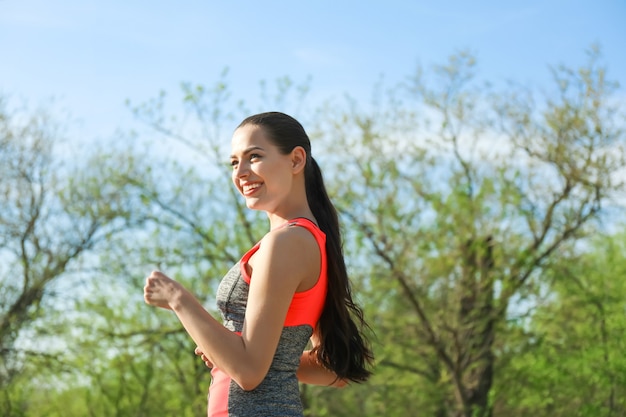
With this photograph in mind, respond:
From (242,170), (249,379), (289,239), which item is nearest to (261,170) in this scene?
(242,170)

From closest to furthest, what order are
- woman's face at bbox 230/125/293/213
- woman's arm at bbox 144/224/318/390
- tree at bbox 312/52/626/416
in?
woman's arm at bbox 144/224/318/390 < woman's face at bbox 230/125/293/213 < tree at bbox 312/52/626/416

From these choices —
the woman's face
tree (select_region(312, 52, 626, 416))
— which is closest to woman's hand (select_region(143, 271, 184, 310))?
the woman's face

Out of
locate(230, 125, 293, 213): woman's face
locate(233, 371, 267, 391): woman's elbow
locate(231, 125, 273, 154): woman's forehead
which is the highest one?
locate(231, 125, 273, 154): woman's forehead

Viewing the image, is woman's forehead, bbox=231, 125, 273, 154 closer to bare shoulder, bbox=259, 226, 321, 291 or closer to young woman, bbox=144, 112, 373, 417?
young woman, bbox=144, 112, 373, 417

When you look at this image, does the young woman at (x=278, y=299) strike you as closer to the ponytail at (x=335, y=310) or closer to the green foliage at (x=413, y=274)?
the ponytail at (x=335, y=310)

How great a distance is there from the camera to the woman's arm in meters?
1.84

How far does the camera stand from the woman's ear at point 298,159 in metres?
2.13

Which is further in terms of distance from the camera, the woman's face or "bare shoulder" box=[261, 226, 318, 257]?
the woman's face

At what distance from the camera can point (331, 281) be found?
2.11m

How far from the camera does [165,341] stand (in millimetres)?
12547

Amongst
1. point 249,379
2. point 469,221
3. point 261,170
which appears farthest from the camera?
point 469,221

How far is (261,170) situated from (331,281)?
0.33 meters

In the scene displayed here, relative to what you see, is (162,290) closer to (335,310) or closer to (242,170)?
(242,170)

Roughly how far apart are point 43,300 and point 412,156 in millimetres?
6249
